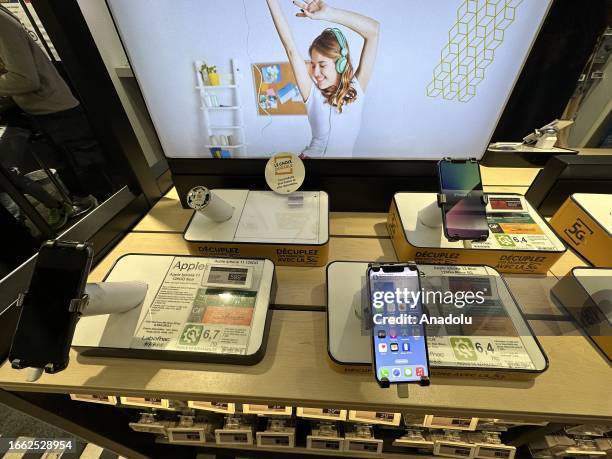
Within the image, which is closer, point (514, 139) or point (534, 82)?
point (534, 82)

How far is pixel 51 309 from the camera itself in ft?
1.28

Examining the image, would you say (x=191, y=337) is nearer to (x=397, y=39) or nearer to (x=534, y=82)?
(x=397, y=39)

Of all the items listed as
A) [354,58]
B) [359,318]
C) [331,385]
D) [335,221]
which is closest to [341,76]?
[354,58]

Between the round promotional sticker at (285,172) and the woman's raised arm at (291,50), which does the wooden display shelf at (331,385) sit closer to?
the round promotional sticker at (285,172)

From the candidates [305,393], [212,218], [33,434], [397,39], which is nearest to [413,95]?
[397,39]

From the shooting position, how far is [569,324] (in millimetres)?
543

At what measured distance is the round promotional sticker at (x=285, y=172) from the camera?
71 centimetres

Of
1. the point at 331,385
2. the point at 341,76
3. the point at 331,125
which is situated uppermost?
the point at 341,76

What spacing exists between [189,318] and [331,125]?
0.52 m

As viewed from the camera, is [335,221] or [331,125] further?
[335,221]

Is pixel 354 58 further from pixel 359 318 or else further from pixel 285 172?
pixel 359 318

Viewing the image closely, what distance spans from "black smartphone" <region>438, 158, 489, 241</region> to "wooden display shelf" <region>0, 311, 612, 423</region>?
0.24 m

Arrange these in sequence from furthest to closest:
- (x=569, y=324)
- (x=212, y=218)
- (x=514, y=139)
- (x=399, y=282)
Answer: (x=514, y=139)
(x=212, y=218)
(x=569, y=324)
(x=399, y=282)

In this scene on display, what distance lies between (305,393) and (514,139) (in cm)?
107
